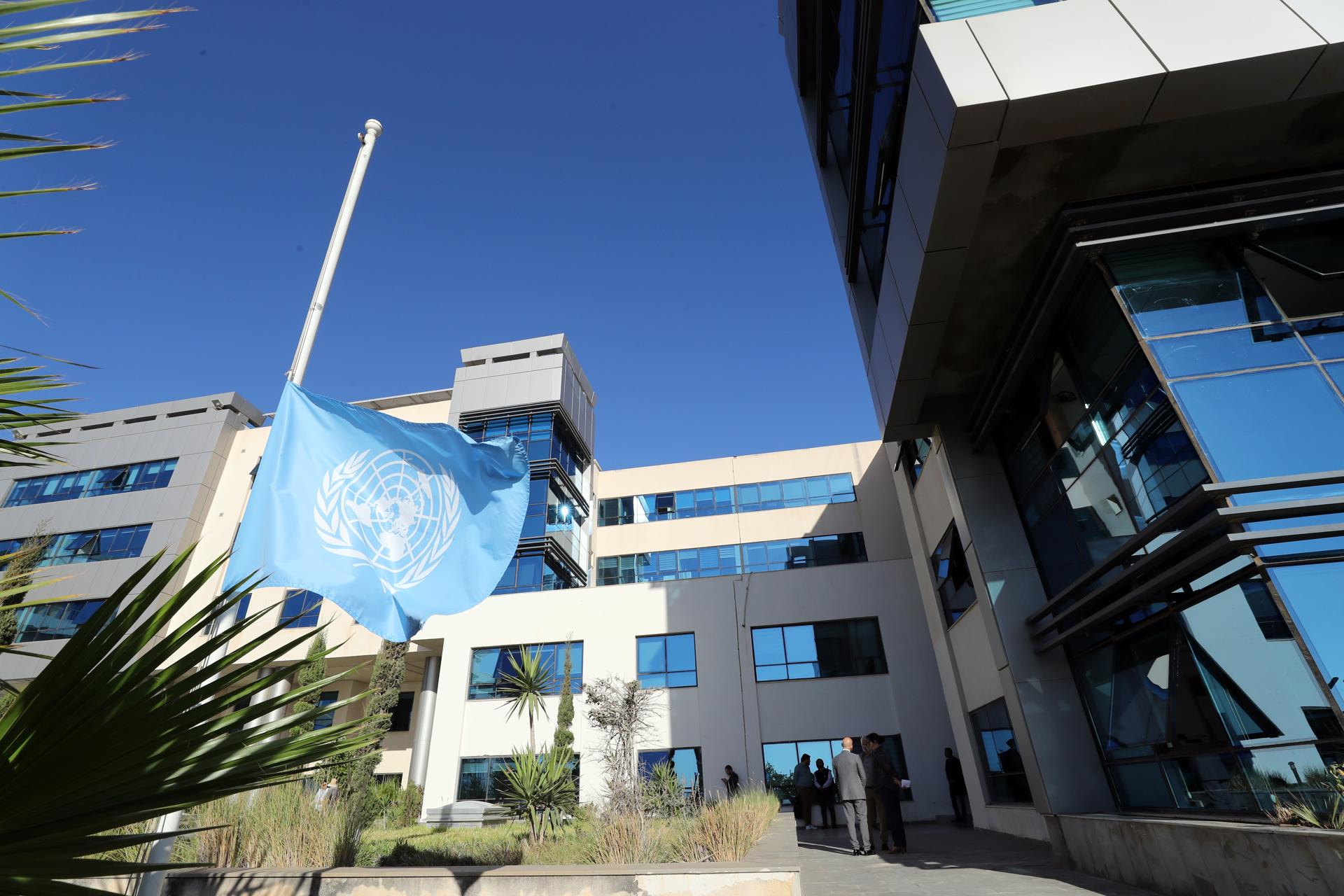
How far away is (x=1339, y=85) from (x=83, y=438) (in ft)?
160

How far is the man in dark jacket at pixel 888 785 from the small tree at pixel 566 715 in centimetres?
1200

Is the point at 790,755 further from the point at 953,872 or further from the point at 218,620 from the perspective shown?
the point at 218,620

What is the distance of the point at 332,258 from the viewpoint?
7.51m

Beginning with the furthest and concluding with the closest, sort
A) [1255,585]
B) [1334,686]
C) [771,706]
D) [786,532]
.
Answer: [786,532] → [771,706] → [1255,585] → [1334,686]

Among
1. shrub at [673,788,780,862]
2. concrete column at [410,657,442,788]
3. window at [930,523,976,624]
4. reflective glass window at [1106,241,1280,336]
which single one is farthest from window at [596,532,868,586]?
reflective glass window at [1106,241,1280,336]

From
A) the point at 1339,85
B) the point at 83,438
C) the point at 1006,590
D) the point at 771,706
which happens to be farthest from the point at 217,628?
the point at 83,438

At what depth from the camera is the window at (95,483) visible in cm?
3406

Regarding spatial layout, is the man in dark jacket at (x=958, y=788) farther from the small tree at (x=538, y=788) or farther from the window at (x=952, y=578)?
the small tree at (x=538, y=788)

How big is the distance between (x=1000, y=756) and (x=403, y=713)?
2403 cm

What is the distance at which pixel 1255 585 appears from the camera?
6754 millimetres

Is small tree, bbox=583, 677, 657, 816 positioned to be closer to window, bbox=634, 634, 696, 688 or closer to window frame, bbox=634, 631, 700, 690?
window frame, bbox=634, 631, 700, 690

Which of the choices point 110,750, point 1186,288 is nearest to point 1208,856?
point 1186,288

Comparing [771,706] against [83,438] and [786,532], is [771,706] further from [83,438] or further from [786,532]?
[83,438]

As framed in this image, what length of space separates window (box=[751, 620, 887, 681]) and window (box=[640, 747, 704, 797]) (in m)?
3.17
